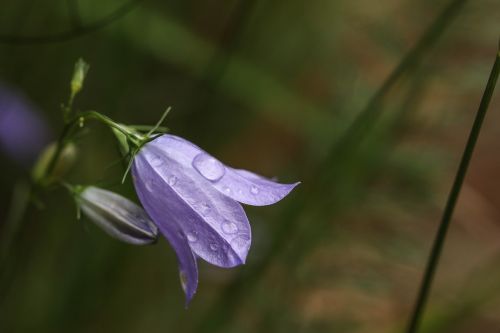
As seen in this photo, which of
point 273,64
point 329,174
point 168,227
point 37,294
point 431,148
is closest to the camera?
point 168,227

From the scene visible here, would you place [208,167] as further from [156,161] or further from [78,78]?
[78,78]

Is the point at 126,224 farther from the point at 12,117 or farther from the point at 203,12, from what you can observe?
the point at 203,12

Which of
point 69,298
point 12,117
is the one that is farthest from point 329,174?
point 12,117

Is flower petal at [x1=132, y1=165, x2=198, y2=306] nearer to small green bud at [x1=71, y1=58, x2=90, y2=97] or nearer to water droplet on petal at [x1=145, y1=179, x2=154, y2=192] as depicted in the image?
water droplet on petal at [x1=145, y1=179, x2=154, y2=192]

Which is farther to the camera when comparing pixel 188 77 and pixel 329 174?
pixel 188 77

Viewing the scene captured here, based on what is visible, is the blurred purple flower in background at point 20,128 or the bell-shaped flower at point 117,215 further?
the blurred purple flower in background at point 20,128

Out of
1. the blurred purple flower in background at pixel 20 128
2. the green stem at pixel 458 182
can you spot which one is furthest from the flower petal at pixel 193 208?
the blurred purple flower in background at pixel 20 128

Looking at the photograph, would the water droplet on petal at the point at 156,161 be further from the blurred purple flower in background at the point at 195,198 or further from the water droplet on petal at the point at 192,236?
the water droplet on petal at the point at 192,236
